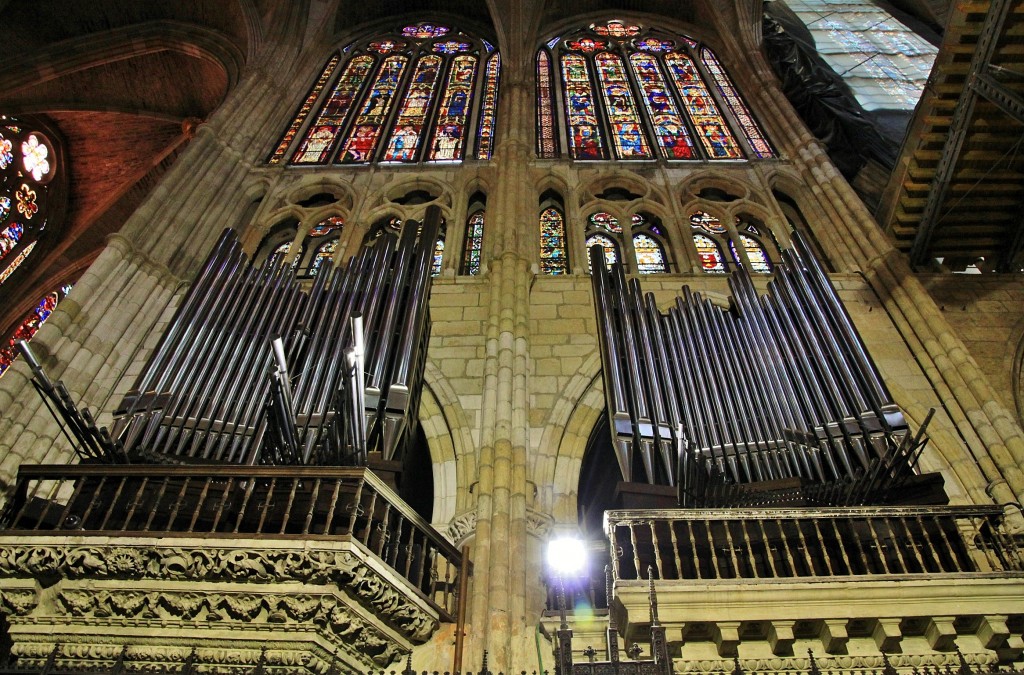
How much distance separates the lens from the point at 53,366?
8461 mm

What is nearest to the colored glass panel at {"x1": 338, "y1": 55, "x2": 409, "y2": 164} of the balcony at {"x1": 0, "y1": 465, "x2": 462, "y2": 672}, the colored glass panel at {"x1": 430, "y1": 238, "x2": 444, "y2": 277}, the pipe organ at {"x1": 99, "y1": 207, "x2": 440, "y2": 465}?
the colored glass panel at {"x1": 430, "y1": 238, "x2": 444, "y2": 277}

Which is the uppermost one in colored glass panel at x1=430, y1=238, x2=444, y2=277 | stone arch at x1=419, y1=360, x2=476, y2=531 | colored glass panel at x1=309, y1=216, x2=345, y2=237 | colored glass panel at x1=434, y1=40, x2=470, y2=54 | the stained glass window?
colored glass panel at x1=434, y1=40, x2=470, y2=54

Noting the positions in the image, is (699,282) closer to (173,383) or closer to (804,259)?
(804,259)

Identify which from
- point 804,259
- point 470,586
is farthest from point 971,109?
point 470,586

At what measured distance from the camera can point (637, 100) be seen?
15992mm

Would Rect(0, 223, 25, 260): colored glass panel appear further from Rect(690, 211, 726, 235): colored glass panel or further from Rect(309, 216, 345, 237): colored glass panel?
Rect(690, 211, 726, 235): colored glass panel

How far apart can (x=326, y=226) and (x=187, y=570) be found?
808 centimetres

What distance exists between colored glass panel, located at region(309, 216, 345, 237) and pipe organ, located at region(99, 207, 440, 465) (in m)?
2.78

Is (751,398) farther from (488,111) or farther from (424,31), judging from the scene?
(424,31)

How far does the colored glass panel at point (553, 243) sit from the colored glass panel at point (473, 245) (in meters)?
0.97

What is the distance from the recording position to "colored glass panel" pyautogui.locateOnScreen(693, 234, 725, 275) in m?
11.6

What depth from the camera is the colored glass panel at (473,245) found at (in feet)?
37.8

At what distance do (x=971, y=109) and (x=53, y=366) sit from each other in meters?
10.7

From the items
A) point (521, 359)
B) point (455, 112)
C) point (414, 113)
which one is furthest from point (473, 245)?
point (414, 113)
